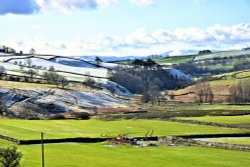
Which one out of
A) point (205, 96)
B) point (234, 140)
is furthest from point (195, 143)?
point (205, 96)

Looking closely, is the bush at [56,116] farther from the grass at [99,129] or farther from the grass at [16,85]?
the grass at [16,85]

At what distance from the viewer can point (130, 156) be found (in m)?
71.8

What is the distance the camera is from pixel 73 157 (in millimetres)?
69625

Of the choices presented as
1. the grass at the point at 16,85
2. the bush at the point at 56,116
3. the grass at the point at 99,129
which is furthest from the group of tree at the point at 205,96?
the grass at the point at 99,129

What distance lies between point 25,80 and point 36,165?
12256 centimetres

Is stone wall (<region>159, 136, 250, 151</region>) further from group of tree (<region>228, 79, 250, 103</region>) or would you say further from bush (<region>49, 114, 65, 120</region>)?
group of tree (<region>228, 79, 250, 103</region>)

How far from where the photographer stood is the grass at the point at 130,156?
2544 inches

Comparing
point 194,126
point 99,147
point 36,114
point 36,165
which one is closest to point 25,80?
point 36,114

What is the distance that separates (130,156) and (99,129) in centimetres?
3299

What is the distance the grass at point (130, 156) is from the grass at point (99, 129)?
11.5 m

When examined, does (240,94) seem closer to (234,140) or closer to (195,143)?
(234,140)

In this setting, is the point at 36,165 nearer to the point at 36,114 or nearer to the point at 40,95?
the point at 36,114

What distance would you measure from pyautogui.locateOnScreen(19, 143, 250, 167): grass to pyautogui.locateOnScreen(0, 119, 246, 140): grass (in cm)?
1146

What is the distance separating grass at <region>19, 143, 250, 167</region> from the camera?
212ft
